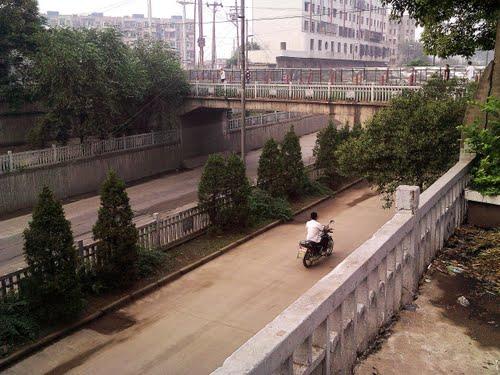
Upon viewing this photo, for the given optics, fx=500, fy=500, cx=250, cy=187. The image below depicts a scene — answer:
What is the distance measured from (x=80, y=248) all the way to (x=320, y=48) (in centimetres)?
6798

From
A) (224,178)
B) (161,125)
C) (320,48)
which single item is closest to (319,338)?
(224,178)

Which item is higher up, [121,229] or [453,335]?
[453,335]

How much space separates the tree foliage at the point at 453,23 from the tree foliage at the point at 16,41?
71.4ft

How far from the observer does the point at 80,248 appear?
481 inches

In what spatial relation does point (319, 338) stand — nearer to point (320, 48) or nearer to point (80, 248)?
point (80, 248)

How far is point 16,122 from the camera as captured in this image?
29.5 m

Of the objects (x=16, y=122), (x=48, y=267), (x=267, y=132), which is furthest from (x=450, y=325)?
(x=267, y=132)

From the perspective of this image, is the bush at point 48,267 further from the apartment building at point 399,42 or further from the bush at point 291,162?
the apartment building at point 399,42

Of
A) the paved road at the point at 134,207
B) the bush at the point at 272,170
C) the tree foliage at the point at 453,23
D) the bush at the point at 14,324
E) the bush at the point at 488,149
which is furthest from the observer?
the bush at the point at 272,170

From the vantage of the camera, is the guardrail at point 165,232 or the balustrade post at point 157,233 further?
the balustrade post at point 157,233

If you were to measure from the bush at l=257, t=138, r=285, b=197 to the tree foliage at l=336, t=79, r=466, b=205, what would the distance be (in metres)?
5.63

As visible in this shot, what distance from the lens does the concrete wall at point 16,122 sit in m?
28.8

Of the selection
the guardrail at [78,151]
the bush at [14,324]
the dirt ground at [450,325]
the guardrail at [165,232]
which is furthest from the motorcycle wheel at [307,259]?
the guardrail at [78,151]

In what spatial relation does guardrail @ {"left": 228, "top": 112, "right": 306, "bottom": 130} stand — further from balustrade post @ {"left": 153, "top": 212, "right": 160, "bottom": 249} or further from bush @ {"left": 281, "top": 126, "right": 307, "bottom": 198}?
balustrade post @ {"left": 153, "top": 212, "right": 160, "bottom": 249}
